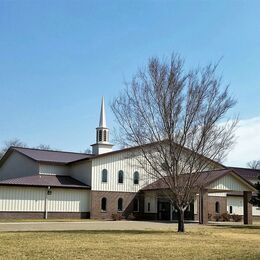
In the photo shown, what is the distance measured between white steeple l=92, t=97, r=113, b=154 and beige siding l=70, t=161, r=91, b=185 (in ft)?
20.3

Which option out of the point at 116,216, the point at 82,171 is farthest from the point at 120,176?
the point at 116,216

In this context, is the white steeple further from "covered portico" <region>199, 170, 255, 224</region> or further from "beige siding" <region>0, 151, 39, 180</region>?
"covered portico" <region>199, 170, 255, 224</region>

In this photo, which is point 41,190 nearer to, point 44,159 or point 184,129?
point 44,159

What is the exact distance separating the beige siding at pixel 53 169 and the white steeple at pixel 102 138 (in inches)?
247

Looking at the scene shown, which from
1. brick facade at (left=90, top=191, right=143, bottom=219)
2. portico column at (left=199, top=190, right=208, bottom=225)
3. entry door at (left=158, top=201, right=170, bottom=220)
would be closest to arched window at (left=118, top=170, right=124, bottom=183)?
brick facade at (left=90, top=191, right=143, bottom=219)

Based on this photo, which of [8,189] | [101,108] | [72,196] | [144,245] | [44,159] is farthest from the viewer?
[101,108]

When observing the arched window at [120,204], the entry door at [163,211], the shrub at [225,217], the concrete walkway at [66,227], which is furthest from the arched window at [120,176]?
the concrete walkway at [66,227]

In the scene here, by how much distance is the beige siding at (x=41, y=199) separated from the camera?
144 ft

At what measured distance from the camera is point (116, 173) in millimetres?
50719

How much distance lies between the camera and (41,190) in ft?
151

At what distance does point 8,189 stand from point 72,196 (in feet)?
21.8

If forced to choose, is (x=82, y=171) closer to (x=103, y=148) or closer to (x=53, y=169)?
(x=53, y=169)

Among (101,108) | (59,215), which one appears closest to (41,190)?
(59,215)

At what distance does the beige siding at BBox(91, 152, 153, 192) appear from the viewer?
49.3 m
